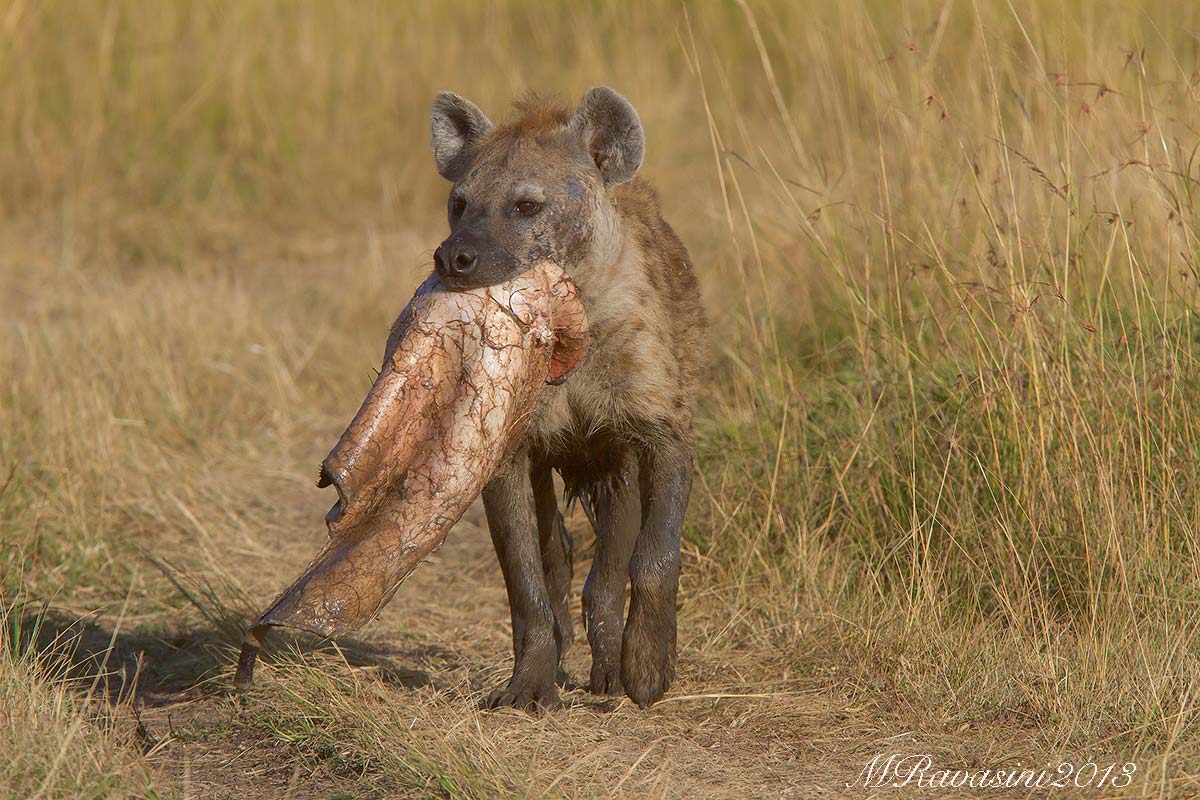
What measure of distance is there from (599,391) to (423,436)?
590mm

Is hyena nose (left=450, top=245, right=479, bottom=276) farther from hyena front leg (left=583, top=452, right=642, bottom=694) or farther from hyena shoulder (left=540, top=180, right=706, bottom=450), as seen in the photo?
hyena front leg (left=583, top=452, right=642, bottom=694)

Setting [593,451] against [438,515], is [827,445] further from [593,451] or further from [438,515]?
[438,515]

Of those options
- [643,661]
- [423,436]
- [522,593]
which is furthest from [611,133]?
[643,661]

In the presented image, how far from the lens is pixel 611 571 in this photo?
12.7 feet

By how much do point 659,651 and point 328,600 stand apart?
93cm

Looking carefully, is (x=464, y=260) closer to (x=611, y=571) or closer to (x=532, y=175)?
(x=532, y=175)

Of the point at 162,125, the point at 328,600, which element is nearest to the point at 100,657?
the point at 328,600

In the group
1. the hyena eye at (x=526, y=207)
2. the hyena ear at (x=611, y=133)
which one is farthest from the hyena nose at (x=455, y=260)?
the hyena ear at (x=611, y=133)

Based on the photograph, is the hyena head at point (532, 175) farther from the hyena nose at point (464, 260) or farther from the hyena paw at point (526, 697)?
the hyena paw at point (526, 697)

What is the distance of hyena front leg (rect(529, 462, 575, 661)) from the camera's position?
13.4 feet

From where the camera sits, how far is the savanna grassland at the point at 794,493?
132 inches

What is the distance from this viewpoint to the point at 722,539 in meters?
4.45

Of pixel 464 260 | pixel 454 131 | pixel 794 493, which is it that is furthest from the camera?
pixel 794 493

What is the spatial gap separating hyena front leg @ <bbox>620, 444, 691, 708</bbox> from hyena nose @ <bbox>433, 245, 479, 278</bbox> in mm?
758
